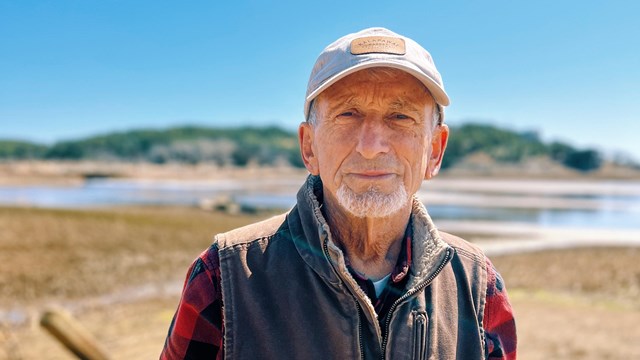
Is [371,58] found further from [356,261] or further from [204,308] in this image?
[204,308]

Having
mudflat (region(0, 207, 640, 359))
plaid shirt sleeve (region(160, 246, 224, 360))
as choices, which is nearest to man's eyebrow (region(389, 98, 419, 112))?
plaid shirt sleeve (region(160, 246, 224, 360))

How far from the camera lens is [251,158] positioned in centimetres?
10819

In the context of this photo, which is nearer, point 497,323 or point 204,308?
point 204,308

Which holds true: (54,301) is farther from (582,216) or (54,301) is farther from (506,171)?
(506,171)

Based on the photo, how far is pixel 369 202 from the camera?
193 centimetres

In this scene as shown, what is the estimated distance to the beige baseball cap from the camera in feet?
5.92

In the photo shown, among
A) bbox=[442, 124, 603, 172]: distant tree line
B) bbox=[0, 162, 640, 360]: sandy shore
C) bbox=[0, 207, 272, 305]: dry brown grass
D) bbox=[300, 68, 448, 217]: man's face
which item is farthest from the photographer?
bbox=[442, 124, 603, 172]: distant tree line

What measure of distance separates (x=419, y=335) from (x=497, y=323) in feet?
1.53

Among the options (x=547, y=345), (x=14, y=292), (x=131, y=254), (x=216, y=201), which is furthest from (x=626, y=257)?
(x=216, y=201)

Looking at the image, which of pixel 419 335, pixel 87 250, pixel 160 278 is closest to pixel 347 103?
pixel 419 335

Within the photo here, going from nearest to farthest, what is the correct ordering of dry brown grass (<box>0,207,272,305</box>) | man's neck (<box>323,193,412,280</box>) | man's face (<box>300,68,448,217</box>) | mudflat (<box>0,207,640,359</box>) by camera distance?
man's face (<box>300,68,448,217</box>) < man's neck (<box>323,193,412,280</box>) < mudflat (<box>0,207,640,359</box>) < dry brown grass (<box>0,207,272,305</box>)

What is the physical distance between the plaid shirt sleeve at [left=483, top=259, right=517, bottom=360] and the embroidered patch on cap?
960 millimetres

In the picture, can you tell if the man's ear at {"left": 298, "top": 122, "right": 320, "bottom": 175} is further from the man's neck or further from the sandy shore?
the sandy shore

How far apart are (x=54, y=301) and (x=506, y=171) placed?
269 ft
